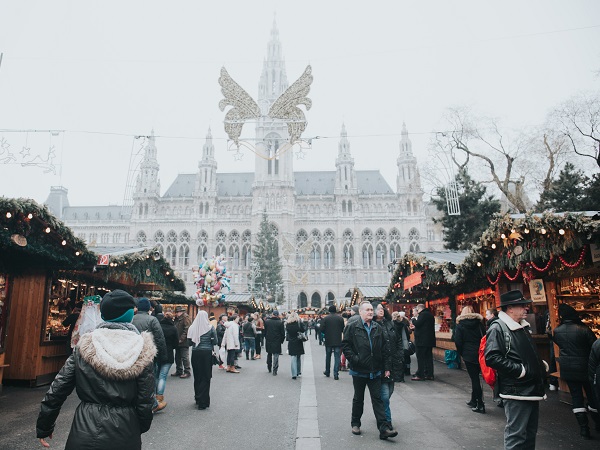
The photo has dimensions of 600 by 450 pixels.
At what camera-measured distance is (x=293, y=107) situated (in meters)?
9.58

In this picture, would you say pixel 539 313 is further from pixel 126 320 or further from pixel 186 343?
pixel 126 320

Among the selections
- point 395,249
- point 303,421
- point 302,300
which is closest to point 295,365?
point 303,421

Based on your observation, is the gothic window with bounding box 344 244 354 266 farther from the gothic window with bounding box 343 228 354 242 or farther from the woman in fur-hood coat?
the woman in fur-hood coat

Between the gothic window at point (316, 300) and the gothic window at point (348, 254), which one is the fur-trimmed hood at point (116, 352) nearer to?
the gothic window at point (316, 300)

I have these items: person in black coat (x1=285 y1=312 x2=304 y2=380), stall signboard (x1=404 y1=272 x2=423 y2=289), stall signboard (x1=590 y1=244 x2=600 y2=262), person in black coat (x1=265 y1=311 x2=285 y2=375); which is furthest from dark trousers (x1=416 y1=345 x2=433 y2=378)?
stall signboard (x1=590 y1=244 x2=600 y2=262)

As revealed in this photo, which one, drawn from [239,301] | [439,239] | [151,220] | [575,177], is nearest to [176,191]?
[151,220]

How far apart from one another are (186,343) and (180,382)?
802 mm

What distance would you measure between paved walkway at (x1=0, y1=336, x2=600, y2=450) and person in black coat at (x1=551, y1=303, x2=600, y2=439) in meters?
0.43

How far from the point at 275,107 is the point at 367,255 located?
47272 millimetres

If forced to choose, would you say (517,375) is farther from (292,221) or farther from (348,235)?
(348,235)

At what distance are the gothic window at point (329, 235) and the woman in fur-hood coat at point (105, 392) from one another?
176 ft

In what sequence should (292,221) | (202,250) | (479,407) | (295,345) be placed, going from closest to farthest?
(479,407) < (295,345) < (292,221) < (202,250)

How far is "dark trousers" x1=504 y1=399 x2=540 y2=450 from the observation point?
125 inches

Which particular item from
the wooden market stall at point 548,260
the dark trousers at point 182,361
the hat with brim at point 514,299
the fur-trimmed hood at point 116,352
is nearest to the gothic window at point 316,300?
the dark trousers at point 182,361
